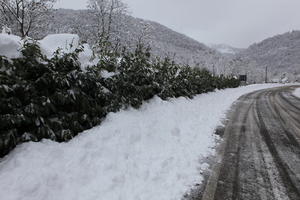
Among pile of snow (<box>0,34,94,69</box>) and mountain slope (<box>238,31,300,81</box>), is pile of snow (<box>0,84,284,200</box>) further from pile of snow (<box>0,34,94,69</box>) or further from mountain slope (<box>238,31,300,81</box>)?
mountain slope (<box>238,31,300,81</box>)

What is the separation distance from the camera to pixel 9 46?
15.2 ft

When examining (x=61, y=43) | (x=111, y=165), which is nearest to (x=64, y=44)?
(x=61, y=43)

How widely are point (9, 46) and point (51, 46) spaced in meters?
1.26

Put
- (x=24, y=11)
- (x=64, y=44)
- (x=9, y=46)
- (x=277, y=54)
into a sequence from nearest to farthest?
(x=9, y=46) → (x=64, y=44) → (x=24, y=11) → (x=277, y=54)

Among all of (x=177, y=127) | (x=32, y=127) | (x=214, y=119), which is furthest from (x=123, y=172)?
(x=214, y=119)

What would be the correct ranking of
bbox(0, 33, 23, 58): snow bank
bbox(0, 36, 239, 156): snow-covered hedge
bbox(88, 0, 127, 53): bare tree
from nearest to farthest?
1. bbox(0, 36, 239, 156): snow-covered hedge
2. bbox(0, 33, 23, 58): snow bank
3. bbox(88, 0, 127, 53): bare tree

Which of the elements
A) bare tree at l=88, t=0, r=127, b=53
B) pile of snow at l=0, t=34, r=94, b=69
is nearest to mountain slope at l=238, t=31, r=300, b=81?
bare tree at l=88, t=0, r=127, b=53

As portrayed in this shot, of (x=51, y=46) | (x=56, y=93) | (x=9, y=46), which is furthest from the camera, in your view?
(x=51, y=46)

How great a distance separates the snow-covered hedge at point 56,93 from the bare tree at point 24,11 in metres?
18.6

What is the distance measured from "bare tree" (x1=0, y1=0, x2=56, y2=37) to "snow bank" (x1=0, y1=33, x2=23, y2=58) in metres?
19.4

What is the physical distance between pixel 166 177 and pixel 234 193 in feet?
3.99

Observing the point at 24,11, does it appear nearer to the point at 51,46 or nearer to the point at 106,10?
the point at 106,10

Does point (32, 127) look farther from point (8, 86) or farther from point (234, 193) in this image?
point (234, 193)

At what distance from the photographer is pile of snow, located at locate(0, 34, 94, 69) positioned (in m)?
4.59
